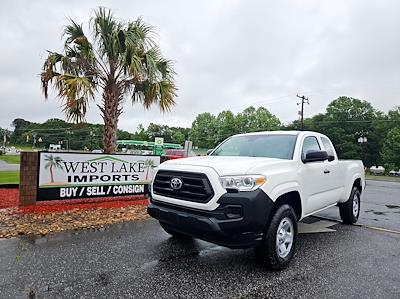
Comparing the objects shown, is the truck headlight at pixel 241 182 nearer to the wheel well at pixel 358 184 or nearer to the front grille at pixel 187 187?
the front grille at pixel 187 187

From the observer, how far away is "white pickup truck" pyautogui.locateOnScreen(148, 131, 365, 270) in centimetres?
345

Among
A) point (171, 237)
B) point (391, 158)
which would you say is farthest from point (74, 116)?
point (391, 158)

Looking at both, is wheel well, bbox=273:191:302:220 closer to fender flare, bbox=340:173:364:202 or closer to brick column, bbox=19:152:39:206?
fender flare, bbox=340:173:364:202

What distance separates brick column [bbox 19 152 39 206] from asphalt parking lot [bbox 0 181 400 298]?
2319 millimetres

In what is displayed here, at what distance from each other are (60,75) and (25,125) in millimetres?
137713

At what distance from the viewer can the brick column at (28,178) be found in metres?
6.88

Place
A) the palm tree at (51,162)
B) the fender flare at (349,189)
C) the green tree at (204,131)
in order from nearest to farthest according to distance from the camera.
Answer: the fender flare at (349,189)
the palm tree at (51,162)
the green tree at (204,131)

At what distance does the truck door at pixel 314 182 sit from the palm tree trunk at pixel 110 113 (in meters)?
5.91

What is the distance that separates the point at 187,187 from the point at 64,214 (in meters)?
4.12

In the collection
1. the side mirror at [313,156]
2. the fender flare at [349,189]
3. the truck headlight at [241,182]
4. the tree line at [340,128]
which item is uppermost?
the tree line at [340,128]

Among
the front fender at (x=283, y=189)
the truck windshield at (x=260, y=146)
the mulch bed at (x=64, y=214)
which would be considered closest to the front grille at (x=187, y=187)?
the front fender at (x=283, y=189)

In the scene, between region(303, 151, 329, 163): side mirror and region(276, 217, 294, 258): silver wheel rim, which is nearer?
region(276, 217, 294, 258): silver wheel rim

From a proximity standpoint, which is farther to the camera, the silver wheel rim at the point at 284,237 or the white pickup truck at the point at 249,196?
the silver wheel rim at the point at 284,237

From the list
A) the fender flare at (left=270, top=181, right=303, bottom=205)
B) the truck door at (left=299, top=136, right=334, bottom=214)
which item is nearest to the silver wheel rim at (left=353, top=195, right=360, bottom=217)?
the truck door at (left=299, top=136, right=334, bottom=214)
